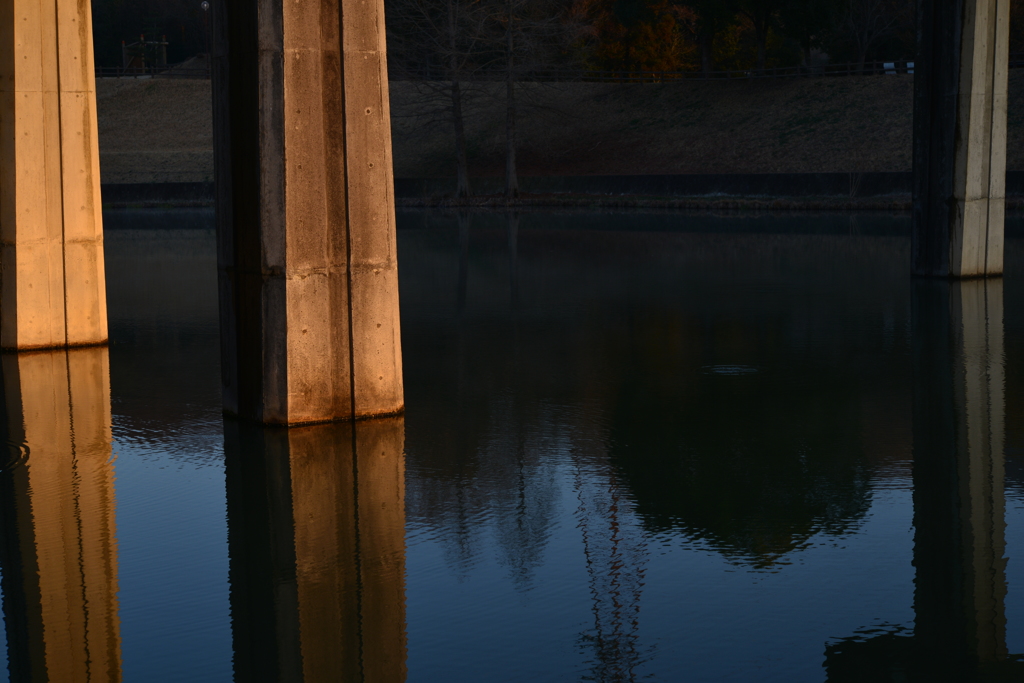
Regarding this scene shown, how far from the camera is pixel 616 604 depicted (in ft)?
19.6

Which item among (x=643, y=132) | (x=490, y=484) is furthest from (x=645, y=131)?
(x=490, y=484)

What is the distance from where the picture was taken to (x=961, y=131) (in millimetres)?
19875

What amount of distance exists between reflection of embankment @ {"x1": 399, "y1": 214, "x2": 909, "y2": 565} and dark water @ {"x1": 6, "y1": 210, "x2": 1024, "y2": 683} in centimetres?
5

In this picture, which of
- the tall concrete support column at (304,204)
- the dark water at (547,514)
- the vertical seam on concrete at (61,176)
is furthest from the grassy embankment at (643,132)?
the tall concrete support column at (304,204)

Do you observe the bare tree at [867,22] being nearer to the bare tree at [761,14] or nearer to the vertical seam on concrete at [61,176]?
the bare tree at [761,14]

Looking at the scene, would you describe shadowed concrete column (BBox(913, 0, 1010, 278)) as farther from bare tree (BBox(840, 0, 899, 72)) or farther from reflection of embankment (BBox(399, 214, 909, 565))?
bare tree (BBox(840, 0, 899, 72))

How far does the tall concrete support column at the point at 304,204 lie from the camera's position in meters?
9.27

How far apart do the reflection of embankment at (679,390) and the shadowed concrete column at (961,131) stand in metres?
1.31

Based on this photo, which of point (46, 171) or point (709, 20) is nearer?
point (46, 171)

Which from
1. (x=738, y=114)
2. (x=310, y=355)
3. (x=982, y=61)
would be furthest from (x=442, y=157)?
(x=310, y=355)

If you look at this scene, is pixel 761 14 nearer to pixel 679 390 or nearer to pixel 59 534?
pixel 679 390

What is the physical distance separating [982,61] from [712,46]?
176ft

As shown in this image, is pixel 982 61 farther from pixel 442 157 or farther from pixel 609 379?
pixel 442 157

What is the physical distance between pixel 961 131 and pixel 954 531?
46.7 feet
